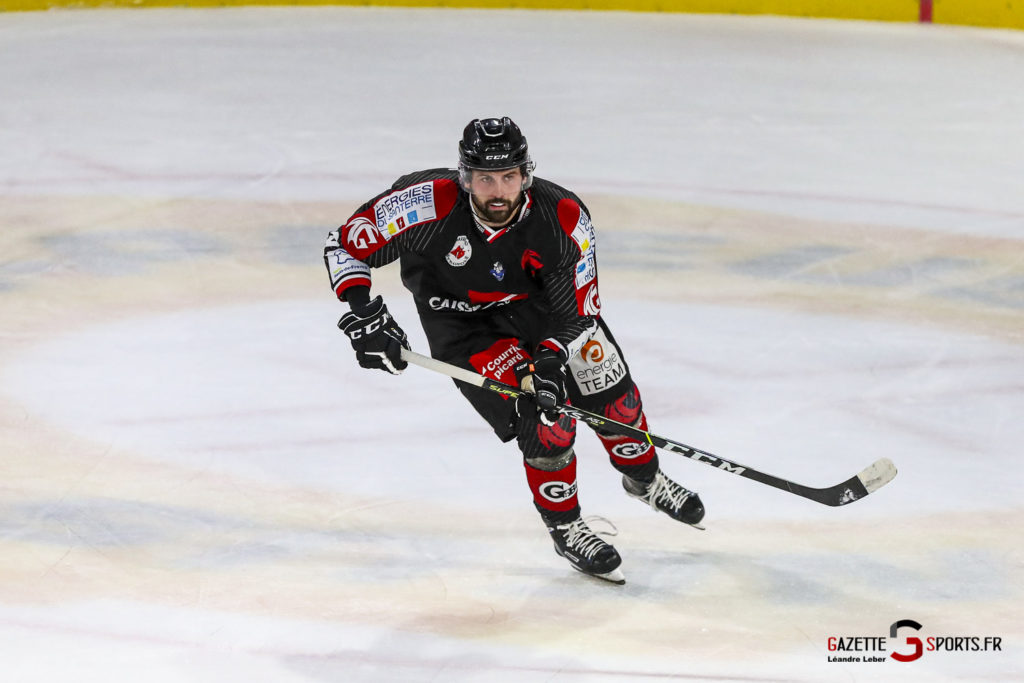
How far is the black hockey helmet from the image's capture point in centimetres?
352

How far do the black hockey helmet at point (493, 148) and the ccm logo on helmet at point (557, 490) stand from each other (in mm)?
816

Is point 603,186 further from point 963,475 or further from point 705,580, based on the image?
point 705,580

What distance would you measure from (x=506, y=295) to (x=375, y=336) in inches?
15.2

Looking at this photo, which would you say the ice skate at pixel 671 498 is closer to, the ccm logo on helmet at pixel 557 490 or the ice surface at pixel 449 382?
the ice surface at pixel 449 382

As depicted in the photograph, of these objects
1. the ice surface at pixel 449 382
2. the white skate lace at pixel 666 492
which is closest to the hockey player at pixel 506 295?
the white skate lace at pixel 666 492

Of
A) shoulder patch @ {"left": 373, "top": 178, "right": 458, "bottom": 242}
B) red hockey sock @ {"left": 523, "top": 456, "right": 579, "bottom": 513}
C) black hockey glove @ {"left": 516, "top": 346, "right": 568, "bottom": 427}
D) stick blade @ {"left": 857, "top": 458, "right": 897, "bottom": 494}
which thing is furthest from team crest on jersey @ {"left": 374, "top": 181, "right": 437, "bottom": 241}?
stick blade @ {"left": 857, "top": 458, "right": 897, "bottom": 494}

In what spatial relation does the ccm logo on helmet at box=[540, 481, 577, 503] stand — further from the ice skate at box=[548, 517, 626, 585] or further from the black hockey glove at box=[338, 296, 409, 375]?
the black hockey glove at box=[338, 296, 409, 375]

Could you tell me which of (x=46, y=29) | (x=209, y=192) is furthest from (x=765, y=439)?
(x=46, y=29)

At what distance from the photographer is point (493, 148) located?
352 centimetres

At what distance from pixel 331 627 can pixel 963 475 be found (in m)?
2.03

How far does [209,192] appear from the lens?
6930 millimetres

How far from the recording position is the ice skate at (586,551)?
376cm

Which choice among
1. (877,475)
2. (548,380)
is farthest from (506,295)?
(877,475)

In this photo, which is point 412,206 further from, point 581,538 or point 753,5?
point 753,5
